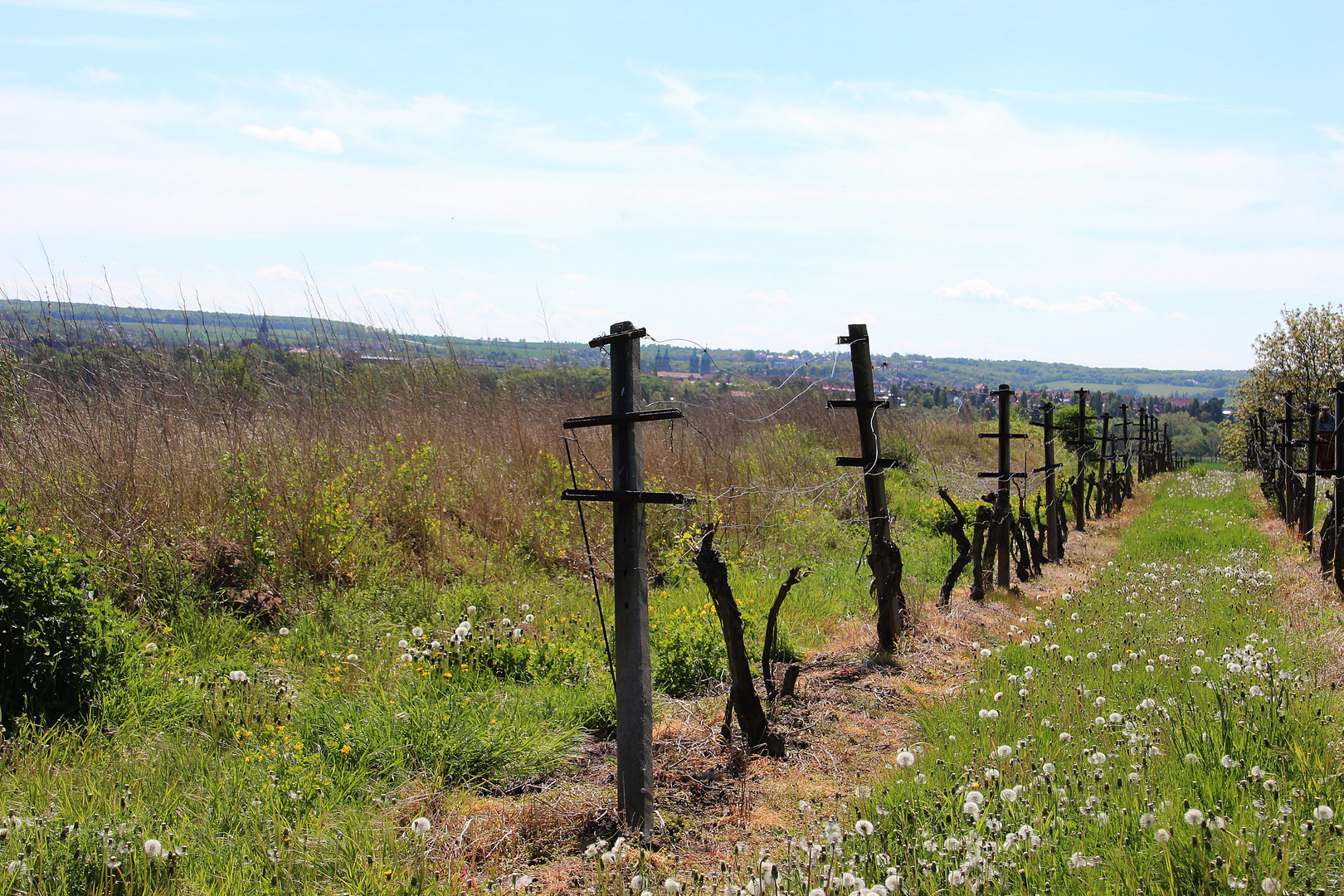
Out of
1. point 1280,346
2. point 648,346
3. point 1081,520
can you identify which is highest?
point 1280,346

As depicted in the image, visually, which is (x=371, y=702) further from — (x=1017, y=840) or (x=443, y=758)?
(x=1017, y=840)

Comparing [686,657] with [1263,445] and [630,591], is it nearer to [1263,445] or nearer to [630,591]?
[630,591]

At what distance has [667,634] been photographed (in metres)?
6.17

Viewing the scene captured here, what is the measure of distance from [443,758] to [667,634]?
217 cm

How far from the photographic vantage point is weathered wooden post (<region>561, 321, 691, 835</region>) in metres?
3.79

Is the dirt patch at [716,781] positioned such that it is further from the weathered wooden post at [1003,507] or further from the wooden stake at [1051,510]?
the wooden stake at [1051,510]

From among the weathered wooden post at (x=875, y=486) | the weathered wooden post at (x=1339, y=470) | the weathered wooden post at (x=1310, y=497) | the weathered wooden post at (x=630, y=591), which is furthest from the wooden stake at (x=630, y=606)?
the weathered wooden post at (x=1310, y=497)

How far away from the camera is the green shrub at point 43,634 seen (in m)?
4.46

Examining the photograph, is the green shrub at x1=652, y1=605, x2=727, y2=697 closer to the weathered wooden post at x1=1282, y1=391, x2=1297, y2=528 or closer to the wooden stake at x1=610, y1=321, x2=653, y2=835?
the wooden stake at x1=610, y1=321, x2=653, y2=835

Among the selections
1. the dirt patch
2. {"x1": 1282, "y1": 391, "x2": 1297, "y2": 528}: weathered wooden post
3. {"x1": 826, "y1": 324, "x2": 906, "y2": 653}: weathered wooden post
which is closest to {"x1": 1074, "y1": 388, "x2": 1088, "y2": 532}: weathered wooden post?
{"x1": 1282, "y1": 391, "x2": 1297, "y2": 528}: weathered wooden post

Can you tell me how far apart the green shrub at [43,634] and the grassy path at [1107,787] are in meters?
3.76

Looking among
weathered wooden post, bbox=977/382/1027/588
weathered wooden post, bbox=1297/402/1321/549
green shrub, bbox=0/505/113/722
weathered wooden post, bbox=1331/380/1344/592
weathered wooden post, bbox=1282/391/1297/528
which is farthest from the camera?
weathered wooden post, bbox=1282/391/1297/528

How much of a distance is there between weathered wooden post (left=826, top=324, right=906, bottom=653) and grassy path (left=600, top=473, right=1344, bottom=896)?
0.80 m

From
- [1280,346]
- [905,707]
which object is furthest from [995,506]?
[1280,346]
